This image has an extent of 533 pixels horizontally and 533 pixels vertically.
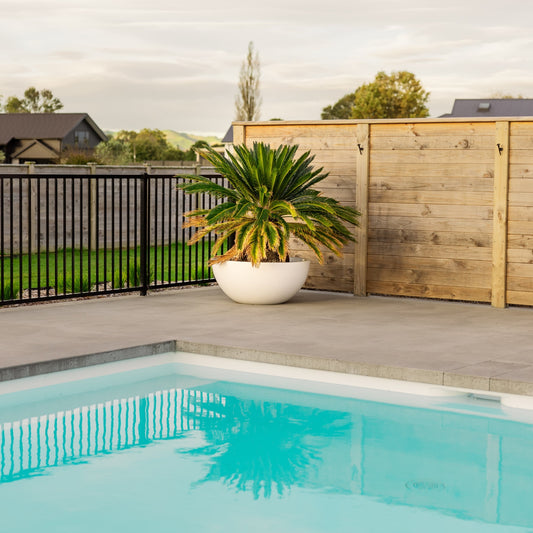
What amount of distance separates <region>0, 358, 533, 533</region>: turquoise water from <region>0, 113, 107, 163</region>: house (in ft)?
193

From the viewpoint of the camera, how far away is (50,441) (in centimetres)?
490

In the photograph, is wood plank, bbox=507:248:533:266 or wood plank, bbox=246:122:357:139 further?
wood plank, bbox=246:122:357:139

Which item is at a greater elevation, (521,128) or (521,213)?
(521,128)

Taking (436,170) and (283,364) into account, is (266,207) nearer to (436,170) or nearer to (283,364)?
(436,170)

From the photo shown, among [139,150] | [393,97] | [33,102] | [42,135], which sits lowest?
[139,150]

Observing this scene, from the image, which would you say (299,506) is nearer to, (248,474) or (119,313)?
(248,474)

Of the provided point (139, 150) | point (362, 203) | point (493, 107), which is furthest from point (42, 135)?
point (362, 203)

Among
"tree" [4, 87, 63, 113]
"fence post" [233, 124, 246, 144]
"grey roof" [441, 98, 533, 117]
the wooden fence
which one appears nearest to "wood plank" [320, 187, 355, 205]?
the wooden fence

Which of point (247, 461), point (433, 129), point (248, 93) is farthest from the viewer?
point (248, 93)

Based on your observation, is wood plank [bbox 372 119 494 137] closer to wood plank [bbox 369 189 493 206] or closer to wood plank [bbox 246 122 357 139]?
wood plank [bbox 246 122 357 139]

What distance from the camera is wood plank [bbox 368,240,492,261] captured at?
8.74 meters

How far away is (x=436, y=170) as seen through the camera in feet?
29.2

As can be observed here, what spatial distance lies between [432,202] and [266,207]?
62.5 inches

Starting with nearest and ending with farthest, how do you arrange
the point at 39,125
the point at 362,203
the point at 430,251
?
1. the point at 430,251
2. the point at 362,203
3. the point at 39,125
